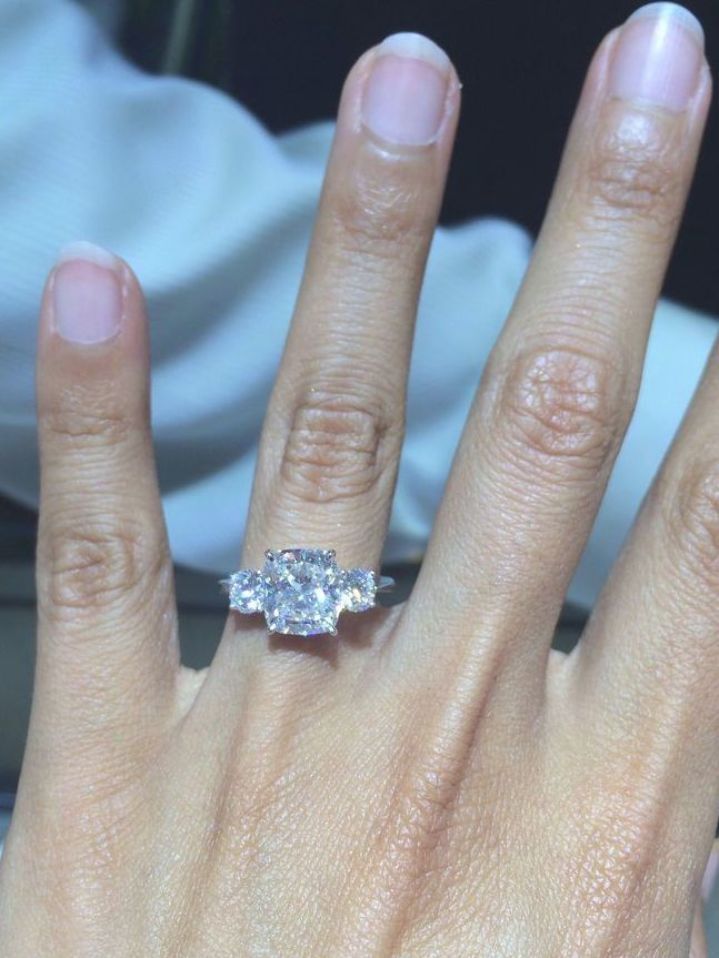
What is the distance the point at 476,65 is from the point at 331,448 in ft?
2.32

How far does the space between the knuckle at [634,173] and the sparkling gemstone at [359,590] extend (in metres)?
0.34

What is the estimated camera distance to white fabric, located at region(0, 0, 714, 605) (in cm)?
89

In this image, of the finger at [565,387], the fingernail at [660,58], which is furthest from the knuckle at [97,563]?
the fingernail at [660,58]

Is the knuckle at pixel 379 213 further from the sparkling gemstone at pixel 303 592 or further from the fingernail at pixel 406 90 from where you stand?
the sparkling gemstone at pixel 303 592

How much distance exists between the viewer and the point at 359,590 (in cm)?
79

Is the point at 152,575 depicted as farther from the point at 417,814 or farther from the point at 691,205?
the point at 691,205

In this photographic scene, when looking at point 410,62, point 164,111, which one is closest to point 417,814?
point 410,62

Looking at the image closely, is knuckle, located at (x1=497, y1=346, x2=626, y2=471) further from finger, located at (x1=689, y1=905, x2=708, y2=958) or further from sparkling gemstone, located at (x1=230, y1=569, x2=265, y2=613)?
finger, located at (x1=689, y1=905, x2=708, y2=958)

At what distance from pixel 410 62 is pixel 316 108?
1.88 feet

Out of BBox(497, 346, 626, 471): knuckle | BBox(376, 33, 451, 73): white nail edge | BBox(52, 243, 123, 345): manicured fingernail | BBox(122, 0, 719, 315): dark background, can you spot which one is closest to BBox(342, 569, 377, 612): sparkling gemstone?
BBox(497, 346, 626, 471): knuckle

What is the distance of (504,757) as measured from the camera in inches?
31.5

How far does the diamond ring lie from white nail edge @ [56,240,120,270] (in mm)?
252

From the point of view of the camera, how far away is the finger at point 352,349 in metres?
0.78

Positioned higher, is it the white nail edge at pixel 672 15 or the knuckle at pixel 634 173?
the white nail edge at pixel 672 15
